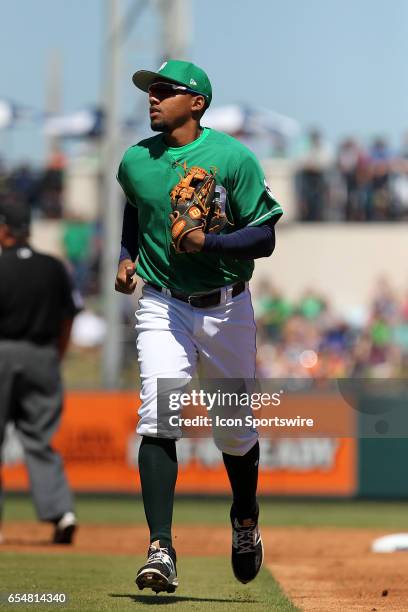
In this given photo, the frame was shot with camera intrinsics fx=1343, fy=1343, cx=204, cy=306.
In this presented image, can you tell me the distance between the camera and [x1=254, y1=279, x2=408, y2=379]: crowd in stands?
1715 centimetres

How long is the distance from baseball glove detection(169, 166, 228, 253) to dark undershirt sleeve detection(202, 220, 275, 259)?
0.08m

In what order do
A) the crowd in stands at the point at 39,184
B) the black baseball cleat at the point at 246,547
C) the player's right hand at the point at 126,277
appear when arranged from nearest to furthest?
1. the player's right hand at the point at 126,277
2. the black baseball cleat at the point at 246,547
3. the crowd in stands at the point at 39,184

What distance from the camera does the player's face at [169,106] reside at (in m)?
5.46

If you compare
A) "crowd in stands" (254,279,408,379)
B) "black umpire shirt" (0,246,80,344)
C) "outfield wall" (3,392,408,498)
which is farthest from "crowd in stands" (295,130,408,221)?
"black umpire shirt" (0,246,80,344)

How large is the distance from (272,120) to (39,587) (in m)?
15.8

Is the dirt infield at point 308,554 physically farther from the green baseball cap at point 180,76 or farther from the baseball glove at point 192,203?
the green baseball cap at point 180,76

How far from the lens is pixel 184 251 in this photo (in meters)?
5.34

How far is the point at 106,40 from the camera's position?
55.1 ft

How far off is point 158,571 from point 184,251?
1.25 meters

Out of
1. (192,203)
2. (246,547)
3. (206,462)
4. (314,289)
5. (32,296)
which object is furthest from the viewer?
(314,289)

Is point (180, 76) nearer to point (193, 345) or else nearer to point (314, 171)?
point (193, 345)

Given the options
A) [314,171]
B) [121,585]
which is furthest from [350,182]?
[121,585]

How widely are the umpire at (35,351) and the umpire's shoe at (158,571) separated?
10.9 ft

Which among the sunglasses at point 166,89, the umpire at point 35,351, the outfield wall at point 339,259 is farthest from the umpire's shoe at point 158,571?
the outfield wall at point 339,259
